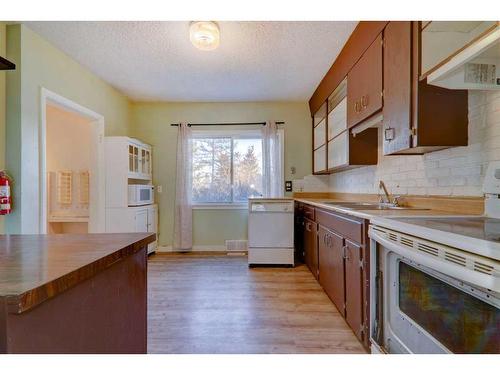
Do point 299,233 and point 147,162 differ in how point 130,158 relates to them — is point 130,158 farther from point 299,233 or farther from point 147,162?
point 299,233

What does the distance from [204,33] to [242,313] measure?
2351 mm

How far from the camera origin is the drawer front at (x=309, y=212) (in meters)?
3.11

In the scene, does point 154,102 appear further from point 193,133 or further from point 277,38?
point 277,38

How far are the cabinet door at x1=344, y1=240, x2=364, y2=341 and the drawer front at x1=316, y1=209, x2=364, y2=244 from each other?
60mm

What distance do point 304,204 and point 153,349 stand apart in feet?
7.58

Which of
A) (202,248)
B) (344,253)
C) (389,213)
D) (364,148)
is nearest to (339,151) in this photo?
(364,148)

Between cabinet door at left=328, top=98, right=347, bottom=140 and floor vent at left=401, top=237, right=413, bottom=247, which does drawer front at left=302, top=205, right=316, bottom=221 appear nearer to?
cabinet door at left=328, top=98, right=347, bottom=140

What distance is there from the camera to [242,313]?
2.28 m

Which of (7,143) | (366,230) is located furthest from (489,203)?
(7,143)

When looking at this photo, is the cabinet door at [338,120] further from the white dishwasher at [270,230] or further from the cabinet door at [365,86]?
the white dishwasher at [270,230]

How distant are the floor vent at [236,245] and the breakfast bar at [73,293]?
10.8 ft

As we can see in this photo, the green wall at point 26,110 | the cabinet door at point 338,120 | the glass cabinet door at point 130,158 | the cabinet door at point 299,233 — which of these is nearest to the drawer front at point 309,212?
the cabinet door at point 299,233

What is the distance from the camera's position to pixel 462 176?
1.67 metres

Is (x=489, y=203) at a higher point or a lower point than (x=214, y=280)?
higher
